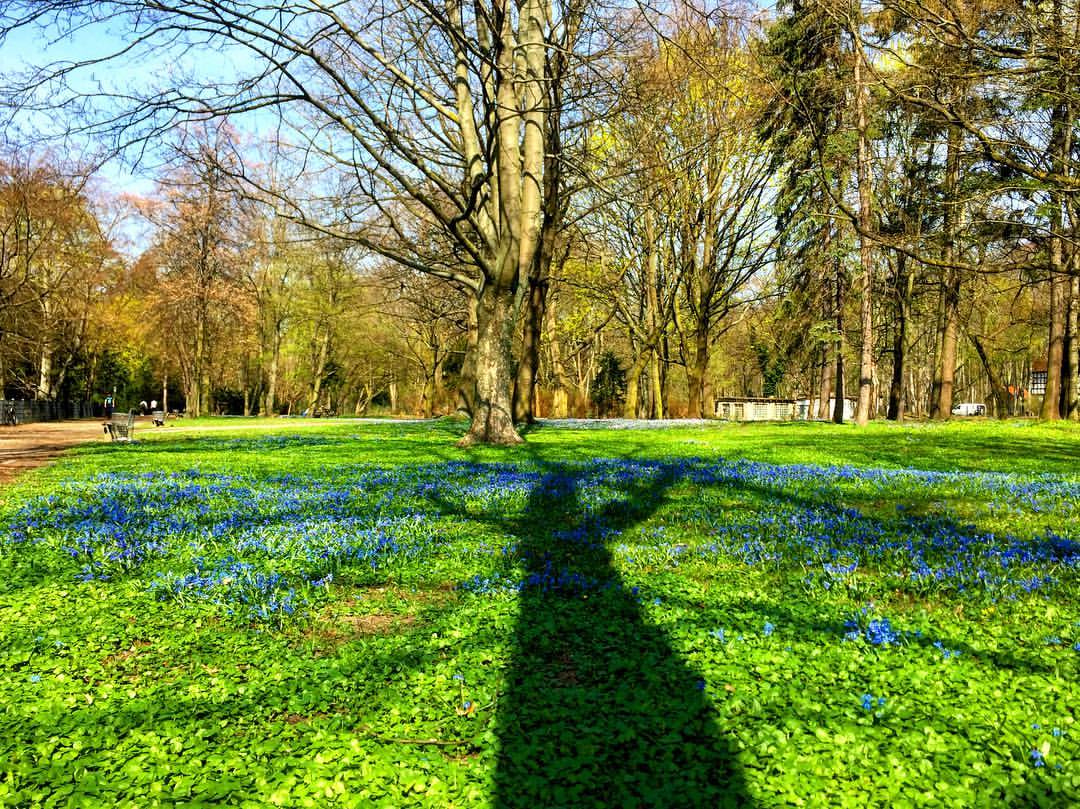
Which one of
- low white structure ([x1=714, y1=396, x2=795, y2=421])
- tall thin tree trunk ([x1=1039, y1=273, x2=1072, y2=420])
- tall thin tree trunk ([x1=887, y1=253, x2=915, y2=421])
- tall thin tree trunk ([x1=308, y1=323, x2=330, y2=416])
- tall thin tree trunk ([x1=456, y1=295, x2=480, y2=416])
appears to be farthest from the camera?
low white structure ([x1=714, y1=396, x2=795, y2=421])

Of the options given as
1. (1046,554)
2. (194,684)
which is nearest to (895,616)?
(1046,554)

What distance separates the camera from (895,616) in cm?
428

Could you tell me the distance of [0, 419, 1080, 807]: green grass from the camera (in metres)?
2.67

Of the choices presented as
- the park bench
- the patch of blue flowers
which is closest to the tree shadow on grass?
the patch of blue flowers

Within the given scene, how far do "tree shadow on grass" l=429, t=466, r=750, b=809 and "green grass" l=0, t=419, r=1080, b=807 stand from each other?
0.6 inches

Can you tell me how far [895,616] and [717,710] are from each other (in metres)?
1.87

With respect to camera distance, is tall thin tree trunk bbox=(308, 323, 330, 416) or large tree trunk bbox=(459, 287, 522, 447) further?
tall thin tree trunk bbox=(308, 323, 330, 416)

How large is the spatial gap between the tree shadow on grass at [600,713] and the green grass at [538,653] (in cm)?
2

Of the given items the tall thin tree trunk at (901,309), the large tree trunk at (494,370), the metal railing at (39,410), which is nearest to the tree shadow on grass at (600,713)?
the large tree trunk at (494,370)

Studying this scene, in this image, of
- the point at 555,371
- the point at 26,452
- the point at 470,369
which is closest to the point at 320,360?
the point at 555,371

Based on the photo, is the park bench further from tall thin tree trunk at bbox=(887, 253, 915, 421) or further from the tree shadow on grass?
tall thin tree trunk at bbox=(887, 253, 915, 421)

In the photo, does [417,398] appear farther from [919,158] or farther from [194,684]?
[194,684]

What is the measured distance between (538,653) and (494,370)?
1199 cm

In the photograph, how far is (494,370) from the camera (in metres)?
15.6
